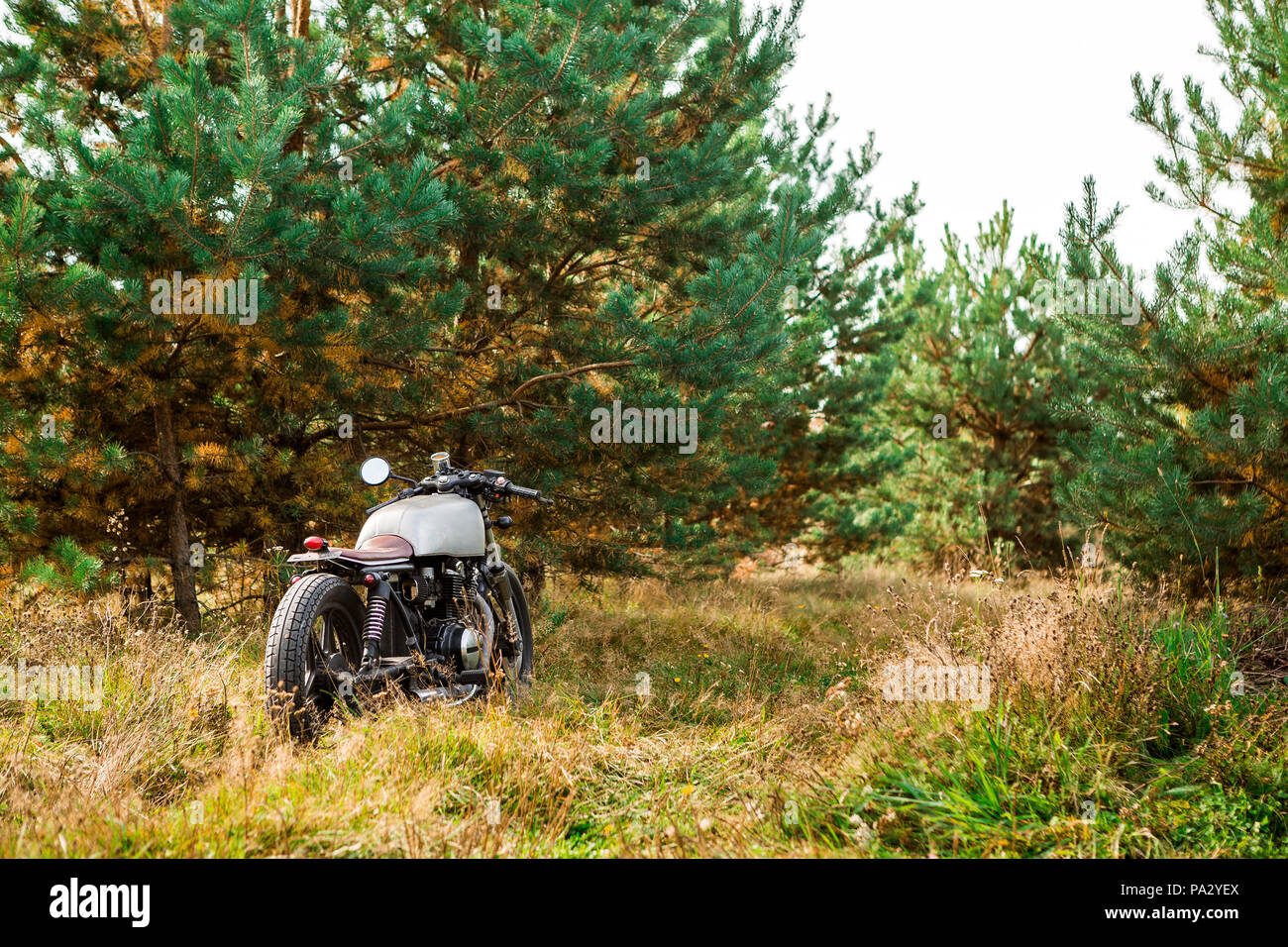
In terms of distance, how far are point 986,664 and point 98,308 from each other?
4859 mm

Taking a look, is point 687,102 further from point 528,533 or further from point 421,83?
point 528,533

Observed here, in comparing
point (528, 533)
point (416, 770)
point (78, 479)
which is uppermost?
point (78, 479)

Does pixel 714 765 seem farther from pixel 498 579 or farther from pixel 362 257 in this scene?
pixel 362 257

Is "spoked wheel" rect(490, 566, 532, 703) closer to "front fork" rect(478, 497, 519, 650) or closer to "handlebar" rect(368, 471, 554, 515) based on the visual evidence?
"front fork" rect(478, 497, 519, 650)

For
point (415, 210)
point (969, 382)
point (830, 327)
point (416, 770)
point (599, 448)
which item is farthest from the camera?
point (969, 382)

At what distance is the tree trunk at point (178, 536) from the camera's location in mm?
5273

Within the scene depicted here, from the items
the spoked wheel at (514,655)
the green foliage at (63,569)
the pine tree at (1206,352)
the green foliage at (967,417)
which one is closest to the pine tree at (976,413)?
the green foliage at (967,417)

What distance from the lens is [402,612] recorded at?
3.67m

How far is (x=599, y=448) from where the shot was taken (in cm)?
655

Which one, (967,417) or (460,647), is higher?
(967,417)

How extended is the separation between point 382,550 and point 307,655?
576 mm

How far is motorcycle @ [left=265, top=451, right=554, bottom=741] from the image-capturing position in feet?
10.5

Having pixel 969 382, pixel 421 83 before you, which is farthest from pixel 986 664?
pixel 969 382

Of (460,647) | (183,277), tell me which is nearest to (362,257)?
(183,277)
